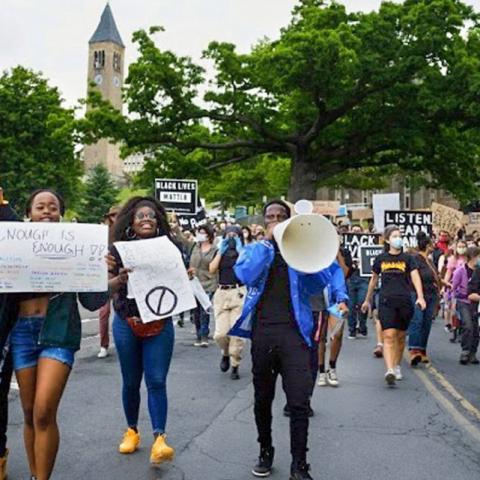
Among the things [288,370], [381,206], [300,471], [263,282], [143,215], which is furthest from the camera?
[381,206]

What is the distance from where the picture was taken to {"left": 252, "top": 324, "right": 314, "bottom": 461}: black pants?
176 inches

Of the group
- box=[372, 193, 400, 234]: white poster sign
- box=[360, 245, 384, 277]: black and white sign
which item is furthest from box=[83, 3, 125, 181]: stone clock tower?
box=[360, 245, 384, 277]: black and white sign

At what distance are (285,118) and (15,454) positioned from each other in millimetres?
22428

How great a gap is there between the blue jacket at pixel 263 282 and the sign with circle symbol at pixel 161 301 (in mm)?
450

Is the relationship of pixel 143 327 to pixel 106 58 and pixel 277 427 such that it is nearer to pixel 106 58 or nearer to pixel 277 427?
pixel 277 427

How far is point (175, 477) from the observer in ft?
15.6

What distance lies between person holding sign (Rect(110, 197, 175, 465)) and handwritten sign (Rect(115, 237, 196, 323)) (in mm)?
71

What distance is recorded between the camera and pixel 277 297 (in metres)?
4.65

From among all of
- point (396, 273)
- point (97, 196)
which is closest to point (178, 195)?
point (396, 273)

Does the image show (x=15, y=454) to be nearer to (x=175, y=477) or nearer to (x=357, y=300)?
(x=175, y=477)

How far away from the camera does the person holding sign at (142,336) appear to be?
15.9 ft

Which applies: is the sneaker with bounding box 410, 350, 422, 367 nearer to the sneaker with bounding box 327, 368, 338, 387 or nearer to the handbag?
the sneaker with bounding box 327, 368, 338, 387

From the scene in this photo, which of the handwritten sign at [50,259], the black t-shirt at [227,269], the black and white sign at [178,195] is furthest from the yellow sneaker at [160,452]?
the black and white sign at [178,195]

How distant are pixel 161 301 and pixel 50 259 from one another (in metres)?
0.92
